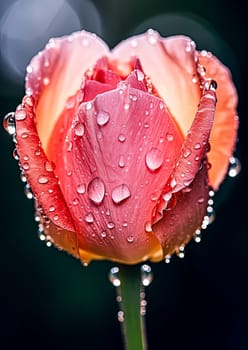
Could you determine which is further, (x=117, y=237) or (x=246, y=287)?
(x=246, y=287)

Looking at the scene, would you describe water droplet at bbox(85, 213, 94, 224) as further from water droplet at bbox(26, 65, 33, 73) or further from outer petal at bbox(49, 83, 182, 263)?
water droplet at bbox(26, 65, 33, 73)

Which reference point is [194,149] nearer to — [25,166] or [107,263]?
[25,166]

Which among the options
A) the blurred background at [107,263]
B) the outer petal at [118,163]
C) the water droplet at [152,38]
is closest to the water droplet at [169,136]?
the outer petal at [118,163]

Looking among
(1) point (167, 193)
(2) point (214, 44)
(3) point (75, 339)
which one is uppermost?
(1) point (167, 193)

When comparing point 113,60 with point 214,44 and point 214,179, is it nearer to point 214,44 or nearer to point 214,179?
point 214,179

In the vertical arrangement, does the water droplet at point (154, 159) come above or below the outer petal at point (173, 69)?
below

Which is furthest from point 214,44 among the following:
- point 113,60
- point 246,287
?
point 113,60

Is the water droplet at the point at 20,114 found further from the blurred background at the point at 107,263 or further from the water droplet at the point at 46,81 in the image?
the blurred background at the point at 107,263
